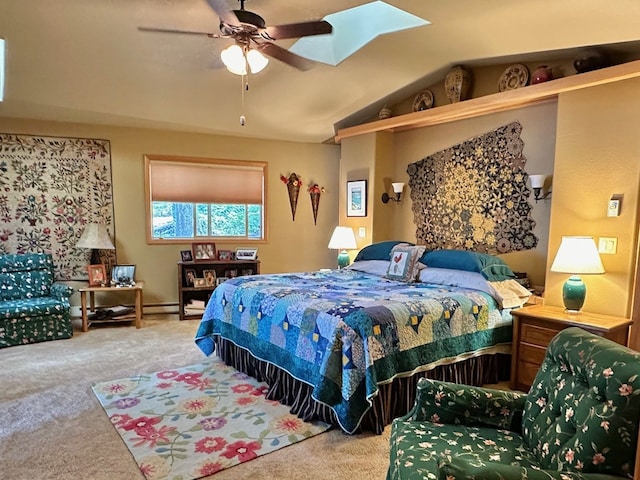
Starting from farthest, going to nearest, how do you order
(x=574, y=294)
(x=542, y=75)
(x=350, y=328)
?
(x=542, y=75) < (x=574, y=294) < (x=350, y=328)

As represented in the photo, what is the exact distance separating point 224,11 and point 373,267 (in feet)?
9.00

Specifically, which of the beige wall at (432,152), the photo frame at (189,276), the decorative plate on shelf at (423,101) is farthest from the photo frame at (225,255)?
the decorative plate on shelf at (423,101)

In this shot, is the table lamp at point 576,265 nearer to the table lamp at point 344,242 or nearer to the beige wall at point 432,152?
the beige wall at point 432,152

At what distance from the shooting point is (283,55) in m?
3.07

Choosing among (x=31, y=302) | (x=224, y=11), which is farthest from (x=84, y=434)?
(x=224, y=11)

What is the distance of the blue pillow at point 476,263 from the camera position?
3.45 meters

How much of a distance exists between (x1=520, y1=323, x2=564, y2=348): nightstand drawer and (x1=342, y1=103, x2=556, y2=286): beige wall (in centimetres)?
76

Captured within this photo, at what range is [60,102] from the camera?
4.35m

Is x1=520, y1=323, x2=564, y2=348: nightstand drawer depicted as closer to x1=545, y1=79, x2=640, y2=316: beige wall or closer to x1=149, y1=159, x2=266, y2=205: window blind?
x1=545, y1=79, x2=640, y2=316: beige wall

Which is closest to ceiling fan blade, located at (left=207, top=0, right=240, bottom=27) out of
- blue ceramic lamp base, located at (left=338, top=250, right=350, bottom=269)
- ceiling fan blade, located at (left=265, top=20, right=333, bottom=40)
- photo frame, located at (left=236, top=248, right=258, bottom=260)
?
ceiling fan blade, located at (left=265, top=20, right=333, bottom=40)

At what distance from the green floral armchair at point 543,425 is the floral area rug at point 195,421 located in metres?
1.02

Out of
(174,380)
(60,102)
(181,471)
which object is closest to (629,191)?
(181,471)

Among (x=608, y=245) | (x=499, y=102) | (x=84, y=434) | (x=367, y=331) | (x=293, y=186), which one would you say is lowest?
(x=84, y=434)

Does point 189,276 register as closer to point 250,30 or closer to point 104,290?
point 104,290
